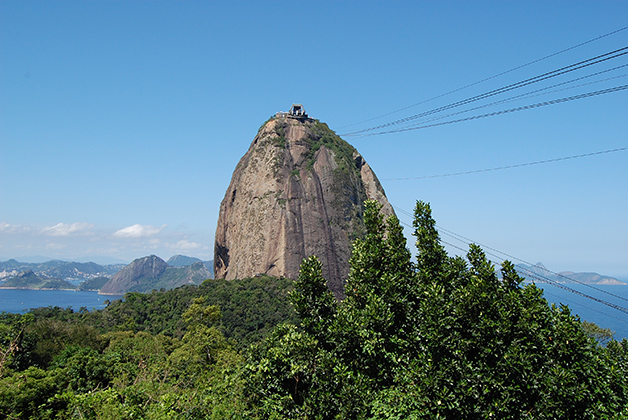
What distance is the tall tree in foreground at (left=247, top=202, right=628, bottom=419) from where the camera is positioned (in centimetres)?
934

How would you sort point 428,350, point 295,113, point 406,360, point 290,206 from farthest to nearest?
point 295,113
point 290,206
point 406,360
point 428,350

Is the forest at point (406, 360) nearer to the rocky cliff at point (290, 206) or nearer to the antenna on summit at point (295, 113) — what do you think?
the rocky cliff at point (290, 206)

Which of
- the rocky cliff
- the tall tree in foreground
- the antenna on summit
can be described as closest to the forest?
the tall tree in foreground

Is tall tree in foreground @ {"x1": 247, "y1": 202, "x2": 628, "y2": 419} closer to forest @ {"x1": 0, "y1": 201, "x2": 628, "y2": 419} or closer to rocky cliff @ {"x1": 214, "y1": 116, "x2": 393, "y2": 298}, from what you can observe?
forest @ {"x1": 0, "y1": 201, "x2": 628, "y2": 419}

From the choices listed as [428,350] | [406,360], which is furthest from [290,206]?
[428,350]

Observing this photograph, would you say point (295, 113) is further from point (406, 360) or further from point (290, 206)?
point (406, 360)

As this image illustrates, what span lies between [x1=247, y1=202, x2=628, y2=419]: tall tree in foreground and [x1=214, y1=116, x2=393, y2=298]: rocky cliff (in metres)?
41.5

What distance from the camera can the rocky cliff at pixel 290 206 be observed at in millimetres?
55688

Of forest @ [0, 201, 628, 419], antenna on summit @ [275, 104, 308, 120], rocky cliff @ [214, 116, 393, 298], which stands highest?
antenna on summit @ [275, 104, 308, 120]

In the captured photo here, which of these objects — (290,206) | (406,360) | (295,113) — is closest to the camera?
(406,360)

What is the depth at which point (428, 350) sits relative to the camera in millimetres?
10703

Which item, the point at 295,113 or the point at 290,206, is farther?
the point at 295,113

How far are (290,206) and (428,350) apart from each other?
155 ft

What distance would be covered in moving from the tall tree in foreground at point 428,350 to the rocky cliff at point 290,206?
41.5 metres
